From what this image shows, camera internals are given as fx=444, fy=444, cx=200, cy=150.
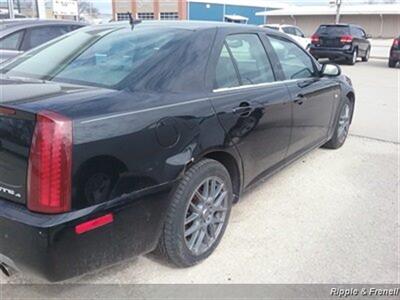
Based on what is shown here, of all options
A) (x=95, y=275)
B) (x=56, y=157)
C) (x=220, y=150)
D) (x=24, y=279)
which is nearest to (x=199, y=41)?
(x=220, y=150)

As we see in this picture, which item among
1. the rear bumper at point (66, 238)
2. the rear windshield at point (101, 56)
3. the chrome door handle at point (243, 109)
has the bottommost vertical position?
the rear bumper at point (66, 238)

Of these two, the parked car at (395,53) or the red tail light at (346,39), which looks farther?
the red tail light at (346,39)

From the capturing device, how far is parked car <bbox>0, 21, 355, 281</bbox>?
2.16m

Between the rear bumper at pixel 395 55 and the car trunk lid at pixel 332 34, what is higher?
the car trunk lid at pixel 332 34

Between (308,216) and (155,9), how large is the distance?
6151 centimetres

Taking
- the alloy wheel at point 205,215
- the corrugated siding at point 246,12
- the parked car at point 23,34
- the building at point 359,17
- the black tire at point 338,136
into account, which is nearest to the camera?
the alloy wheel at point 205,215

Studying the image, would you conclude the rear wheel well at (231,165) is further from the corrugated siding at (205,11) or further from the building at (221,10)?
the corrugated siding at (205,11)

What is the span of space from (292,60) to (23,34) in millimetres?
4409

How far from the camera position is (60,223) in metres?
2.13

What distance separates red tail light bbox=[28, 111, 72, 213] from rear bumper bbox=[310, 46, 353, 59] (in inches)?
723

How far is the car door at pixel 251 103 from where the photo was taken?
10.4 feet

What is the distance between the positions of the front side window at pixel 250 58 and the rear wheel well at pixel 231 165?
2.07 feet

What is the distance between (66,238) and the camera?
2172mm

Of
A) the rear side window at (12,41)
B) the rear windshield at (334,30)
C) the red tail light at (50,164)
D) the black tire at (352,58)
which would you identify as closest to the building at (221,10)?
the rear windshield at (334,30)
